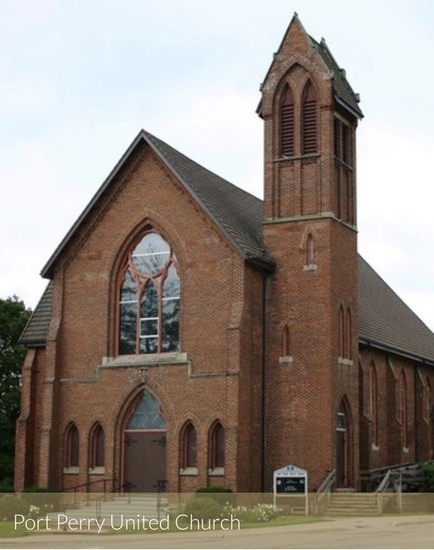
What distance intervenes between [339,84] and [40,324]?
15.5 meters

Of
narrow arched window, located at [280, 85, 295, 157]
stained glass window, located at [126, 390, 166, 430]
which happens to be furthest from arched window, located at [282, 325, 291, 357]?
narrow arched window, located at [280, 85, 295, 157]

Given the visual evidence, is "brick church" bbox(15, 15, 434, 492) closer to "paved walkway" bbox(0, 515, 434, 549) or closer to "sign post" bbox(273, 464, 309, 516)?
"sign post" bbox(273, 464, 309, 516)

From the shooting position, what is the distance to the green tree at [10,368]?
58.1 m

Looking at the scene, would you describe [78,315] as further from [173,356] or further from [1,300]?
[1,300]

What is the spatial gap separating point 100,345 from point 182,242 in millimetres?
5052

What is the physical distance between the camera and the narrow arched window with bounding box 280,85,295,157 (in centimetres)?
4016

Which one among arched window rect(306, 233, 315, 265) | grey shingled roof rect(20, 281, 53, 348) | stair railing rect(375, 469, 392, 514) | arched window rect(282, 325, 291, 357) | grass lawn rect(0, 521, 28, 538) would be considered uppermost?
arched window rect(306, 233, 315, 265)

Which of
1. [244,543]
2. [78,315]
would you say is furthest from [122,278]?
[244,543]

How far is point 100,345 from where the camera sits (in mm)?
40312

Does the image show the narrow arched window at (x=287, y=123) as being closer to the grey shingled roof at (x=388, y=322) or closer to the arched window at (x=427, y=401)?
the grey shingled roof at (x=388, y=322)

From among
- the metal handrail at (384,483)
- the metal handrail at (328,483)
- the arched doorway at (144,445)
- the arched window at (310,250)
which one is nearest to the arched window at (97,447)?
the arched doorway at (144,445)

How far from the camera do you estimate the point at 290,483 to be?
1404 inches

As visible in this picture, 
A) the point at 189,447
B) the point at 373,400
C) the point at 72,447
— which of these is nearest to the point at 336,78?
the point at 373,400

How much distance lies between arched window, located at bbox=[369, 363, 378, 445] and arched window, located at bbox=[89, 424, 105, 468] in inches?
456
